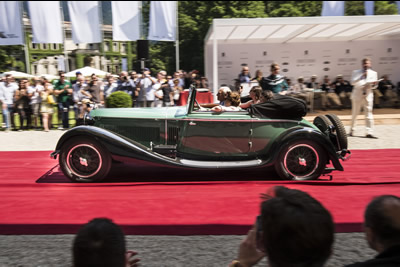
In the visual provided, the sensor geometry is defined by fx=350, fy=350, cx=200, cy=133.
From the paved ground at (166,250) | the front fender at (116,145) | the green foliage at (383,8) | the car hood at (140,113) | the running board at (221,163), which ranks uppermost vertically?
Answer: the green foliage at (383,8)

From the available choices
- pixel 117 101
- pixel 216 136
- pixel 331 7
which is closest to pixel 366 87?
pixel 216 136

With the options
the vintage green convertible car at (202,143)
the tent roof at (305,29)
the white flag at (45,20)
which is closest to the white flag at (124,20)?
the white flag at (45,20)

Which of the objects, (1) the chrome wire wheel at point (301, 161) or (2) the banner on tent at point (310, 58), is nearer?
(1) the chrome wire wheel at point (301, 161)

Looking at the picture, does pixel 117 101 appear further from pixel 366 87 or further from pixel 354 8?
pixel 354 8

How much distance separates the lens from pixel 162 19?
703 inches

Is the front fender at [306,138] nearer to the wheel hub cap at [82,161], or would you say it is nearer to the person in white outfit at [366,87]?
the wheel hub cap at [82,161]

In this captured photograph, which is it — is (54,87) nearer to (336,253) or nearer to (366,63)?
(366,63)

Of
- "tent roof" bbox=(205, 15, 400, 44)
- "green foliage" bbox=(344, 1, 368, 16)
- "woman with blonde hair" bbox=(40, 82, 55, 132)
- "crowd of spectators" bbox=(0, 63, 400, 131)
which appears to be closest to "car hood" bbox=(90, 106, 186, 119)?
"crowd of spectators" bbox=(0, 63, 400, 131)

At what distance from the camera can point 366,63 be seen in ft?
29.6

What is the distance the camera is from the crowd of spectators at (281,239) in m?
1.28

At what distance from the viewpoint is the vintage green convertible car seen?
530cm

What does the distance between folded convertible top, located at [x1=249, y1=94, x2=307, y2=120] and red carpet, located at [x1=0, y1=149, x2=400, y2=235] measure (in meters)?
1.04

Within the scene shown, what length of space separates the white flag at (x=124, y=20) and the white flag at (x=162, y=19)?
32.2 inches

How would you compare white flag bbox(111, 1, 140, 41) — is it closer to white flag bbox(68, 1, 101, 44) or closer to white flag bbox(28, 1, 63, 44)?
white flag bbox(68, 1, 101, 44)
